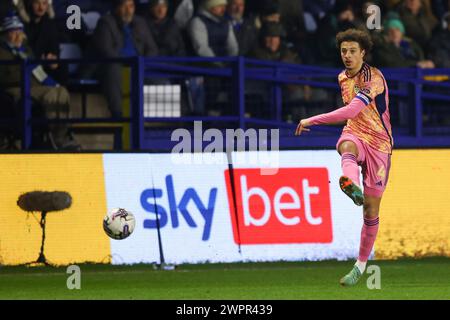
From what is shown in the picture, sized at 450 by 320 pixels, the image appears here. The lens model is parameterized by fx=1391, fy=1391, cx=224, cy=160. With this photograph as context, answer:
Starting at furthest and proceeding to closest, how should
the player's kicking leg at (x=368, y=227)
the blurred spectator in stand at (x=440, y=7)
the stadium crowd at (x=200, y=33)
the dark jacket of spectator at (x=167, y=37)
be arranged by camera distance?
1. the blurred spectator in stand at (x=440, y=7)
2. the dark jacket of spectator at (x=167, y=37)
3. the stadium crowd at (x=200, y=33)
4. the player's kicking leg at (x=368, y=227)

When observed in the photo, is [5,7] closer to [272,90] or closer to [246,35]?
[246,35]

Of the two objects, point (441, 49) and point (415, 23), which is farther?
point (415, 23)

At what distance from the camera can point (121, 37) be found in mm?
19188

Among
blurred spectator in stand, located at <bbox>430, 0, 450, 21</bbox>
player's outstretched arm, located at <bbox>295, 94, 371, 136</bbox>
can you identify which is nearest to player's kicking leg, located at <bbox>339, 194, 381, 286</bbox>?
player's outstretched arm, located at <bbox>295, 94, 371, 136</bbox>

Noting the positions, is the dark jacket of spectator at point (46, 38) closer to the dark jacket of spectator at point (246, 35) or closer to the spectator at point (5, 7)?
the spectator at point (5, 7)

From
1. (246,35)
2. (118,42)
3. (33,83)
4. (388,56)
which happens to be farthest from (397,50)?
(33,83)

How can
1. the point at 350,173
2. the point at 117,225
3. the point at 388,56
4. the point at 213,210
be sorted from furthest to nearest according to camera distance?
the point at 388,56
the point at 213,210
the point at 117,225
the point at 350,173

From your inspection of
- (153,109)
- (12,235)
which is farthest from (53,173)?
(153,109)

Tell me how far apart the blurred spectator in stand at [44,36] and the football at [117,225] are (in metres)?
3.61

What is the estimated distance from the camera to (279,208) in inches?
671

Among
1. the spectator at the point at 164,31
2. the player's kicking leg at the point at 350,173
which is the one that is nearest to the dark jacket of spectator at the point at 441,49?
the spectator at the point at 164,31

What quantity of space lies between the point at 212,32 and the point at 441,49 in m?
4.00

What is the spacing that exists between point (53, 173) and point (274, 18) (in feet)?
16.5

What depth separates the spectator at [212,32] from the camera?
1956cm
